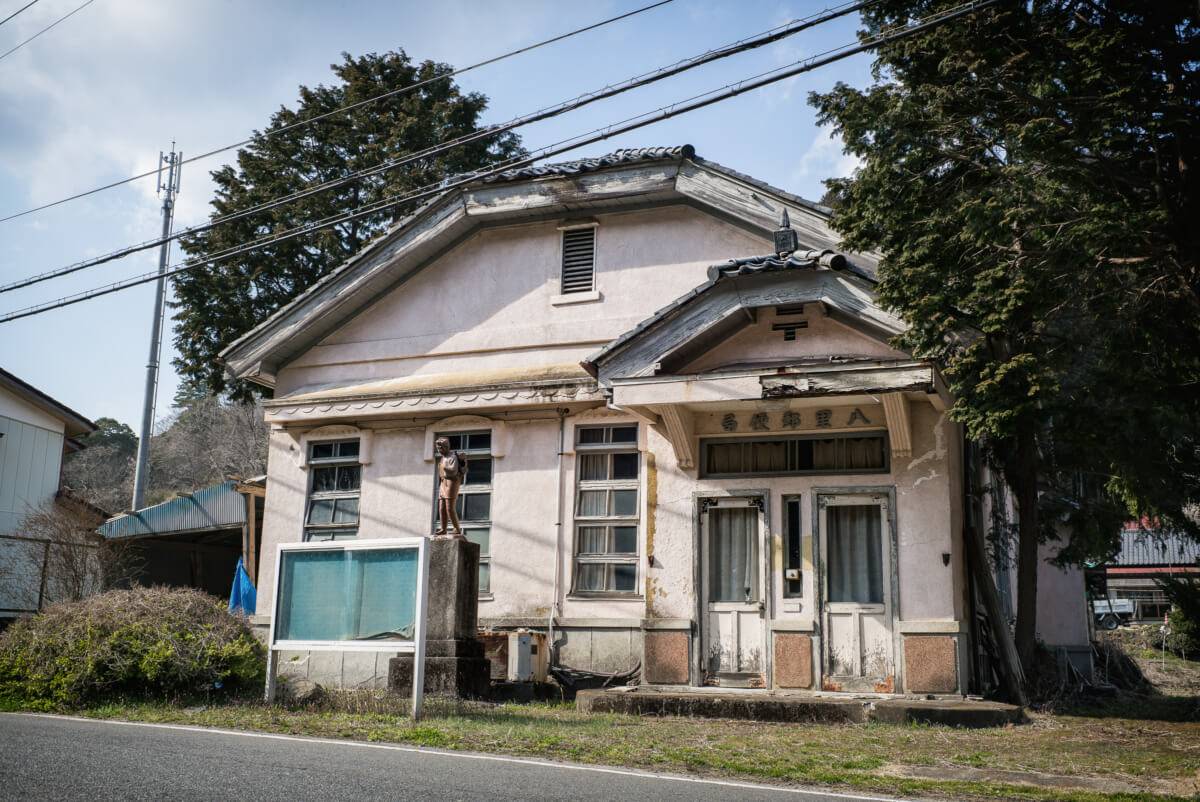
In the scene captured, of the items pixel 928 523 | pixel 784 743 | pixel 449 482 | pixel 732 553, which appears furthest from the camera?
pixel 732 553

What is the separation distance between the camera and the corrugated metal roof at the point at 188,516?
19.2m

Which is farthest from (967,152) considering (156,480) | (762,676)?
(156,480)

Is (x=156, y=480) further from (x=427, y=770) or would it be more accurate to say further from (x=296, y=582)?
(x=427, y=770)

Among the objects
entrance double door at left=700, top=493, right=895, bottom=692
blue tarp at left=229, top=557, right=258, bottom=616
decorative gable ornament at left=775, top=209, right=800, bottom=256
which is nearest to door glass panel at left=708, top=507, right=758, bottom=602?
entrance double door at left=700, top=493, right=895, bottom=692

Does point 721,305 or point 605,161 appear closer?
point 721,305

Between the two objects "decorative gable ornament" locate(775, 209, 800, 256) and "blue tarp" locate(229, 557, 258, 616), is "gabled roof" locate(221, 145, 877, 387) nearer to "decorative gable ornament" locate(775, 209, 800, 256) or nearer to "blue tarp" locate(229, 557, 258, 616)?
"decorative gable ornament" locate(775, 209, 800, 256)

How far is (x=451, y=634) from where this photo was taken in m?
10.3

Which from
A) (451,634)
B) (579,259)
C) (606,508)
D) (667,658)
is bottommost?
(667,658)

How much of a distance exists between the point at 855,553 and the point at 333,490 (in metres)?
7.71

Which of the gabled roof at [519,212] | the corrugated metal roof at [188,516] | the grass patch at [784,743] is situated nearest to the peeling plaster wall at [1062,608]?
the grass patch at [784,743]

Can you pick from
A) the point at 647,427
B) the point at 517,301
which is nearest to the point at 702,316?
the point at 647,427

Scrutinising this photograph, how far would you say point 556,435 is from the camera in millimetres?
13766

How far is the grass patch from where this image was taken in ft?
22.4

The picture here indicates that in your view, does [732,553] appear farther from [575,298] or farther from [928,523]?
[575,298]
